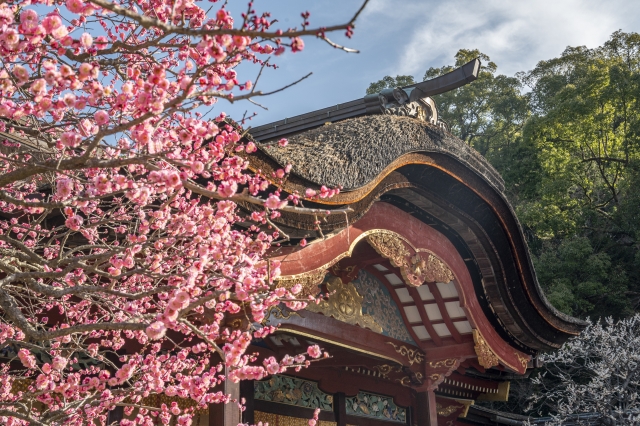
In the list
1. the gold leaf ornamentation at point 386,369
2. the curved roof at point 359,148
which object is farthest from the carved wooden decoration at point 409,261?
the gold leaf ornamentation at point 386,369

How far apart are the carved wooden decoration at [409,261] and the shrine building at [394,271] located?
0.04 feet

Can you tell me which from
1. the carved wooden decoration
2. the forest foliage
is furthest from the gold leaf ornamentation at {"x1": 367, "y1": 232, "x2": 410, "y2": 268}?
the forest foliage

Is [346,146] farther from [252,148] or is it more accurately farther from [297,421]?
[297,421]

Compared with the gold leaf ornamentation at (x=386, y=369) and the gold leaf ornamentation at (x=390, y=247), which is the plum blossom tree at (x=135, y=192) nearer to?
the gold leaf ornamentation at (x=390, y=247)

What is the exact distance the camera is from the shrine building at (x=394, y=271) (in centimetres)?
463

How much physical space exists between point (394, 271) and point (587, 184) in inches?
666

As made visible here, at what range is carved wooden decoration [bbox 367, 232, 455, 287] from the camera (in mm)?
5719

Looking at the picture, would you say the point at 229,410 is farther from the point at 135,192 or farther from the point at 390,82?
the point at 390,82

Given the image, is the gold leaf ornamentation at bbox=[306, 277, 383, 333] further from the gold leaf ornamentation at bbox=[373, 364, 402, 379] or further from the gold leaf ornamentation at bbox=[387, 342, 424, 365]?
the gold leaf ornamentation at bbox=[373, 364, 402, 379]

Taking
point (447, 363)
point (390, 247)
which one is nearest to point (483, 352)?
point (447, 363)

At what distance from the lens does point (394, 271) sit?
6949 millimetres

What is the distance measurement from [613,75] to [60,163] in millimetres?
21715

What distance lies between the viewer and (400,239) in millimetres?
5883

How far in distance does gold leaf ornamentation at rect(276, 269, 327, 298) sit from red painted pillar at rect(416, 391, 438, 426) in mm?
3710
